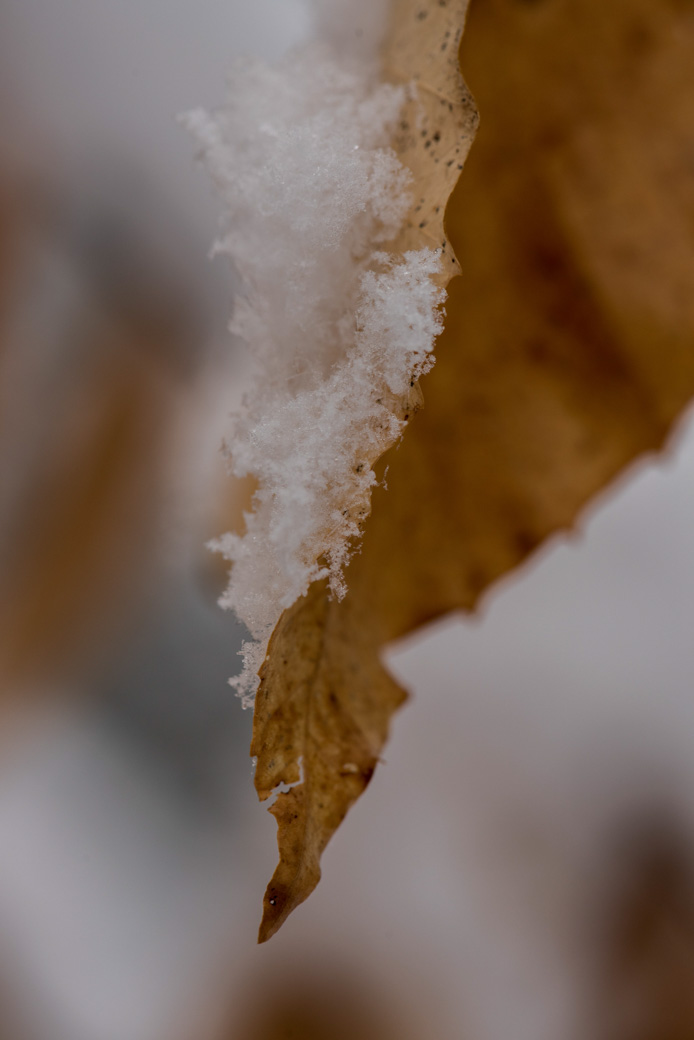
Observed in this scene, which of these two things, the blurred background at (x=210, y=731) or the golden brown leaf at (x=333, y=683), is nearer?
the golden brown leaf at (x=333, y=683)

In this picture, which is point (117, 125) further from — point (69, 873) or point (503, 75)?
point (69, 873)

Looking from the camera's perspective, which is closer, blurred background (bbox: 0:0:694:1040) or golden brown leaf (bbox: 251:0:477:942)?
golden brown leaf (bbox: 251:0:477:942)

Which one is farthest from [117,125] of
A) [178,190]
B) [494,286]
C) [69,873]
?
[69,873]

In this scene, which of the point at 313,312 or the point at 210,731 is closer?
the point at 313,312
